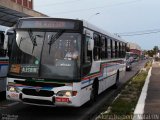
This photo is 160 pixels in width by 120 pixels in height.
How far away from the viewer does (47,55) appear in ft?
35.8

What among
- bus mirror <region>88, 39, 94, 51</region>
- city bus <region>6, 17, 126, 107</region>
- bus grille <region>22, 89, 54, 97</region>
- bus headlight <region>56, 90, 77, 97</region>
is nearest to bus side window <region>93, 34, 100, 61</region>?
bus mirror <region>88, 39, 94, 51</region>

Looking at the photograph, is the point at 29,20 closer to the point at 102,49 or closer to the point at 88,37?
the point at 88,37

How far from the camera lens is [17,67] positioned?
441 inches

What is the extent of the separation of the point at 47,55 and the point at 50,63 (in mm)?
248

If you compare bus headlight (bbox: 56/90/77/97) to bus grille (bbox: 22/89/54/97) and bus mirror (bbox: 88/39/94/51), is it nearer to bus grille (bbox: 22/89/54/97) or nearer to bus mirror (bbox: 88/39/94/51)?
bus grille (bbox: 22/89/54/97)

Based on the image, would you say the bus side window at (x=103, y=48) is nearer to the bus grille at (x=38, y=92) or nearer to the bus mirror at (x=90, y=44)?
the bus mirror at (x=90, y=44)

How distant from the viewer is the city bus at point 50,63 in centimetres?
1067

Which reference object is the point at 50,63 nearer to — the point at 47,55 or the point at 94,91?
the point at 47,55

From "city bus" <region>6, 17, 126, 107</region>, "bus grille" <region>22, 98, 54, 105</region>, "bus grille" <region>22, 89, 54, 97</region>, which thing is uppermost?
"city bus" <region>6, 17, 126, 107</region>

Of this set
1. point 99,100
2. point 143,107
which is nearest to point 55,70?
point 143,107

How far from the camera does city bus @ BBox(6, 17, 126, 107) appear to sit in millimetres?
10672

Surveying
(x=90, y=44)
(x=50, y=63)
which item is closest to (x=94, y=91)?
(x=90, y=44)

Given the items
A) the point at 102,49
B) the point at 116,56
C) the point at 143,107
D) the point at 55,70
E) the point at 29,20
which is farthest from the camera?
the point at 116,56

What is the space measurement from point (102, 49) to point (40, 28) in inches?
150
